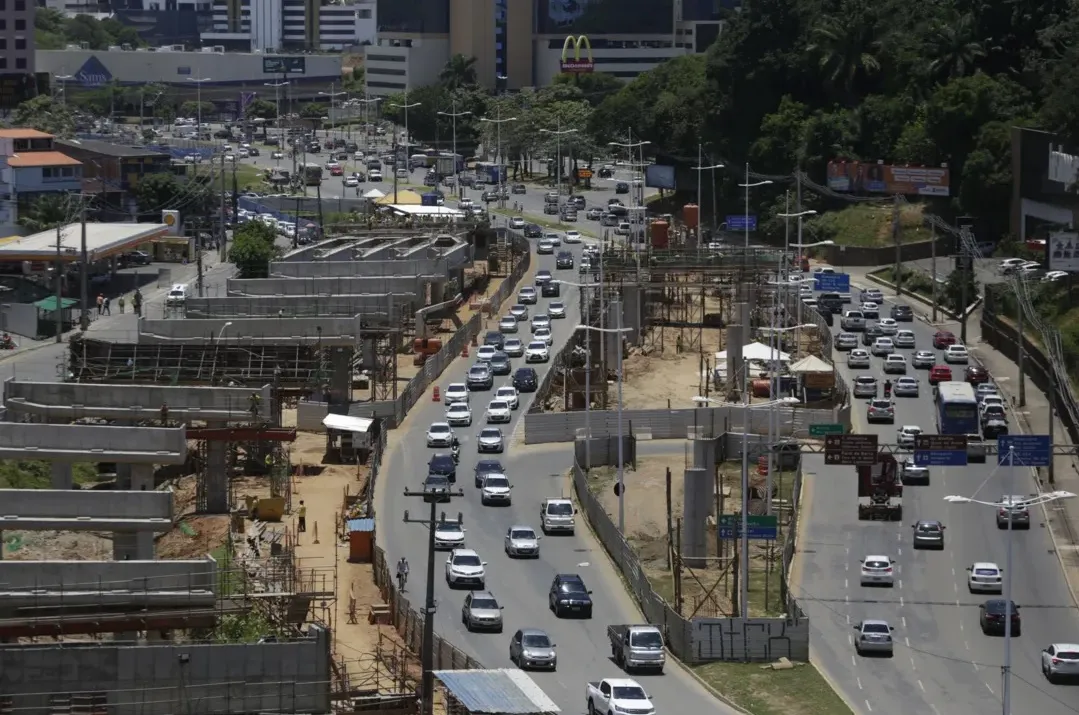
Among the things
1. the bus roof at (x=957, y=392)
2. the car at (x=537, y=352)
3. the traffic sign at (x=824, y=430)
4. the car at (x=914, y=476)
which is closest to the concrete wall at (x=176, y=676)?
the traffic sign at (x=824, y=430)

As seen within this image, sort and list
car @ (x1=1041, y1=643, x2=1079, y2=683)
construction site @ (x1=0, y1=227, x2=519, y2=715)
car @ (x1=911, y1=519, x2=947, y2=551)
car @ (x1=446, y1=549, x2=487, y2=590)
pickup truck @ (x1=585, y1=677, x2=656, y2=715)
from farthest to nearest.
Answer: car @ (x1=911, y1=519, x2=947, y2=551) < car @ (x1=446, y1=549, x2=487, y2=590) < car @ (x1=1041, y1=643, x2=1079, y2=683) < pickup truck @ (x1=585, y1=677, x2=656, y2=715) < construction site @ (x1=0, y1=227, x2=519, y2=715)

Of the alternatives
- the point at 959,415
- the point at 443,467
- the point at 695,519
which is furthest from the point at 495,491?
the point at 959,415

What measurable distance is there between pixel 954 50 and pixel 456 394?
204 feet

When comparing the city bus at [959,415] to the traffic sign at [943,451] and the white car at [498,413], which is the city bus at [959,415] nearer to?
the traffic sign at [943,451]

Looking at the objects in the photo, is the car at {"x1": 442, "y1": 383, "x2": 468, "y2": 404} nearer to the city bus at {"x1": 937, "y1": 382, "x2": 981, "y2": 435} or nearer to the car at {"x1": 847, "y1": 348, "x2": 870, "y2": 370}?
the car at {"x1": 847, "y1": 348, "x2": 870, "y2": 370}

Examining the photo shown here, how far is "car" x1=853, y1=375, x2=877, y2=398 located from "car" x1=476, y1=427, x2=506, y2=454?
15.0m

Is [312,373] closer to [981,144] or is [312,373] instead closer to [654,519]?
[654,519]

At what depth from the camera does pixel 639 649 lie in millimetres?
49250

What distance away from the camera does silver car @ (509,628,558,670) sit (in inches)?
1933

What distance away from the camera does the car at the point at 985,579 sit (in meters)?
58.1

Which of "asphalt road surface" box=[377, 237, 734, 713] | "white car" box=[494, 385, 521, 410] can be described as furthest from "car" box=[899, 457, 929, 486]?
"white car" box=[494, 385, 521, 410]

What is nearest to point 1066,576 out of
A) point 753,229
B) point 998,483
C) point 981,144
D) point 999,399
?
point 998,483

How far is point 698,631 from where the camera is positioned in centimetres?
5056

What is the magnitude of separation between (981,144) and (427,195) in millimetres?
44989
